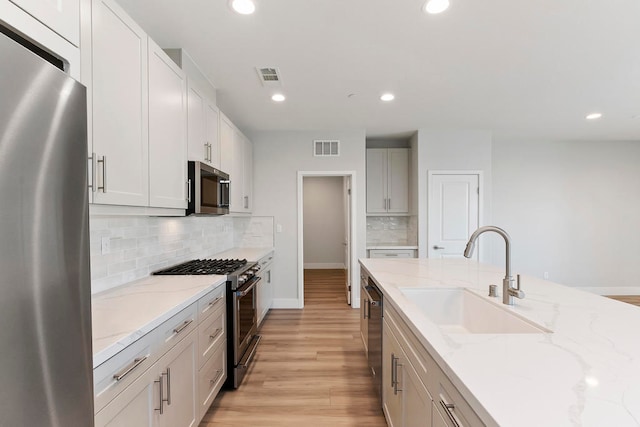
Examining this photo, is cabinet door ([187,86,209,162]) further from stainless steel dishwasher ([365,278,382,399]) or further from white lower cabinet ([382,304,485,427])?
white lower cabinet ([382,304,485,427])

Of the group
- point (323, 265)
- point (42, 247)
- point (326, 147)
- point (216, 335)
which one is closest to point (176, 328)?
point (216, 335)

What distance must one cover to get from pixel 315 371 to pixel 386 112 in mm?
2887

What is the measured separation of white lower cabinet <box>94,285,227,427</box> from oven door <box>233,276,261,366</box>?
0.10m

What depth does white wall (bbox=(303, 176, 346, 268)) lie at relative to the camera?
7973mm

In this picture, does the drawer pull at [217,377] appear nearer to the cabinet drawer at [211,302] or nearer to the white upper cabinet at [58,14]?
the cabinet drawer at [211,302]

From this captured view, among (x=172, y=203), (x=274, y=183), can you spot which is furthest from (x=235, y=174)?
(x=172, y=203)

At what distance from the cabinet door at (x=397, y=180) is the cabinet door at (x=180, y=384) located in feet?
12.4

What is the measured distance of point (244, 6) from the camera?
5.94 feet

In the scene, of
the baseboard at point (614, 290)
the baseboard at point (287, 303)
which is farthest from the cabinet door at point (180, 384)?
the baseboard at point (614, 290)

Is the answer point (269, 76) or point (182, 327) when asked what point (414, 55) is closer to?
point (269, 76)

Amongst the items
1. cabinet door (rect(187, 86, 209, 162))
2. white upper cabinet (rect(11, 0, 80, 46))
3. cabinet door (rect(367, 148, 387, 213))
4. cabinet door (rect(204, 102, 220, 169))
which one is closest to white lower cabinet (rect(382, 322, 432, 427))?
white upper cabinet (rect(11, 0, 80, 46))

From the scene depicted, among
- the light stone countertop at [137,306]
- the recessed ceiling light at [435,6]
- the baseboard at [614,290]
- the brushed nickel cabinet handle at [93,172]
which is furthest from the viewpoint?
the baseboard at [614,290]

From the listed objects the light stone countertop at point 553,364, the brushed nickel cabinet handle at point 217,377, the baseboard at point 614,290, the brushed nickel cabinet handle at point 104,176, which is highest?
the brushed nickel cabinet handle at point 104,176

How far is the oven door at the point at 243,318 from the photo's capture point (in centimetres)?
235
